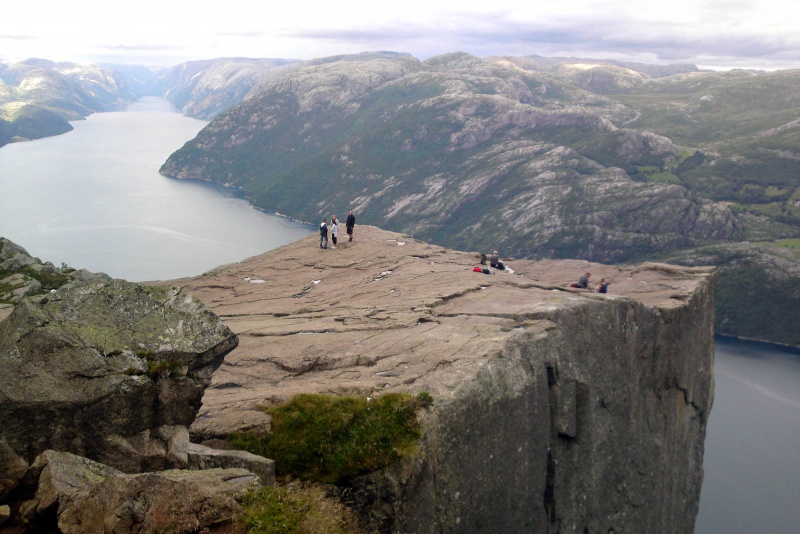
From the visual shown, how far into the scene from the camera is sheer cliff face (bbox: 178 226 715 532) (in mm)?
17922

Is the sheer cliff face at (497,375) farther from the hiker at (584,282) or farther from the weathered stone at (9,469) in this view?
the weathered stone at (9,469)

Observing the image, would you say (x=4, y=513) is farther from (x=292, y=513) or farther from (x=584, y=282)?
(x=584, y=282)

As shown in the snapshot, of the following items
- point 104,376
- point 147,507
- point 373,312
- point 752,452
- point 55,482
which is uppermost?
point 104,376

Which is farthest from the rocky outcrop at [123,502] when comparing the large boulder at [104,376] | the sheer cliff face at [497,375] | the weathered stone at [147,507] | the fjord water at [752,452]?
the fjord water at [752,452]

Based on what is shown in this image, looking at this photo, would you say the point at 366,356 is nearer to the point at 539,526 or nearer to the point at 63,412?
the point at 539,526

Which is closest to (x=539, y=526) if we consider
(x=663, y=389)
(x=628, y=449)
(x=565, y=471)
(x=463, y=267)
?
(x=565, y=471)

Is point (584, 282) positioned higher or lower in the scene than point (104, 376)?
lower

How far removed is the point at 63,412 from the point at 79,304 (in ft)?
10.5

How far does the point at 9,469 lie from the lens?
1230 centimetres

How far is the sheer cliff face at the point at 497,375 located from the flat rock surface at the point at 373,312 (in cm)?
11

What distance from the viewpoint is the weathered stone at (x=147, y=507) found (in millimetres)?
10609

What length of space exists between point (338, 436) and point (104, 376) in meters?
6.50

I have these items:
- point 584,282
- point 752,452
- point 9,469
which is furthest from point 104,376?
point 752,452

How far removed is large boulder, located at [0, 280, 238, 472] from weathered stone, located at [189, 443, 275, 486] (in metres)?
0.47
